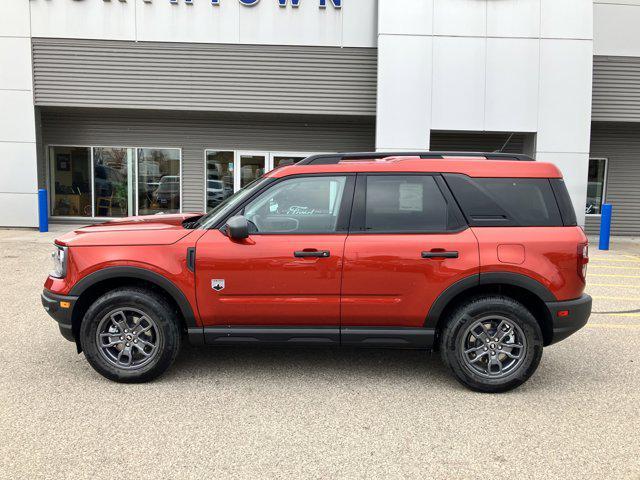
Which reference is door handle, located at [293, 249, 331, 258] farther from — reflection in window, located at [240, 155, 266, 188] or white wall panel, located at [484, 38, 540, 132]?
reflection in window, located at [240, 155, 266, 188]

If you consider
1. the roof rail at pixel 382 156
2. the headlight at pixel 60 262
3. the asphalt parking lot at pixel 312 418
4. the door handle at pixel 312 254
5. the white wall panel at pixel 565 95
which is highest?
the white wall panel at pixel 565 95

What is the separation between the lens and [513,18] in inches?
517

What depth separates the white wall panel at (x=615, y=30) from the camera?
1423 centimetres

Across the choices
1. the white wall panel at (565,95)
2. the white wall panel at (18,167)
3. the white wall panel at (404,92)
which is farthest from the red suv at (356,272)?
the white wall panel at (18,167)

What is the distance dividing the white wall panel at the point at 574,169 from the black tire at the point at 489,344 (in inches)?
415

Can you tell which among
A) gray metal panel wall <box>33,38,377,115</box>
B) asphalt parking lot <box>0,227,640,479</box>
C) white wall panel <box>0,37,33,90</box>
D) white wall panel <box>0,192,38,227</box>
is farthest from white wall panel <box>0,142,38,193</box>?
asphalt parking lot <box>0,227,640,479</box>

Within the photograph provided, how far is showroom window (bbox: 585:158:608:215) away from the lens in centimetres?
1562

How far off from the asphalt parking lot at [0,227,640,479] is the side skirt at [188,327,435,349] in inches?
15.1

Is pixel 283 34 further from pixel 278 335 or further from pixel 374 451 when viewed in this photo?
pixel 374 451

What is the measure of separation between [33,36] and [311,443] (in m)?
14.5

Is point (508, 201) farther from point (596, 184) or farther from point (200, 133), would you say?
point (596, 184)

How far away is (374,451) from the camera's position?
327cm

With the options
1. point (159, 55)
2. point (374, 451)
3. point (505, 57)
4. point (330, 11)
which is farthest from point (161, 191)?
point (374, 451)

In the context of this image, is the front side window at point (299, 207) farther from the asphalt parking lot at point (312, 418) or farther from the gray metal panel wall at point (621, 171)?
the gray metal panel wall at point (621, 171)
